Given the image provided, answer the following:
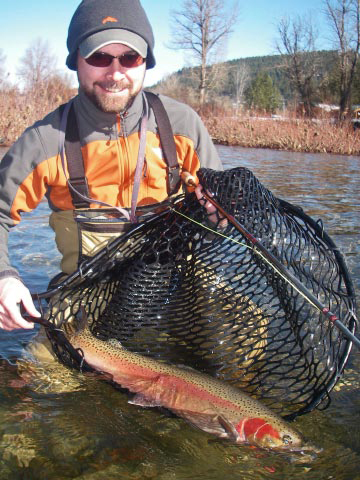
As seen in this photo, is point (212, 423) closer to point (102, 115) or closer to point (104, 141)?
point (104, 141)

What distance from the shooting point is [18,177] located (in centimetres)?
330

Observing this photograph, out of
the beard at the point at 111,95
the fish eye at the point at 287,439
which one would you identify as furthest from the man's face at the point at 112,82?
the fish eye at the point at 287,439

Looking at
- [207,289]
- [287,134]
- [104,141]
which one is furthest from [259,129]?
[207,289]

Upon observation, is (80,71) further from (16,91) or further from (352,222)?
(16,91)

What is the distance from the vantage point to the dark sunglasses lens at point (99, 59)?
3.26 metres

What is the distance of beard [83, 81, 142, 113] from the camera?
335 cm

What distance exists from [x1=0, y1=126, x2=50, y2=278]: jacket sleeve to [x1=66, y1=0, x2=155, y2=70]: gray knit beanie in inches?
27.4

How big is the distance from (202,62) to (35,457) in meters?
46.1

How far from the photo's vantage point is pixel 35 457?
93.7 inches

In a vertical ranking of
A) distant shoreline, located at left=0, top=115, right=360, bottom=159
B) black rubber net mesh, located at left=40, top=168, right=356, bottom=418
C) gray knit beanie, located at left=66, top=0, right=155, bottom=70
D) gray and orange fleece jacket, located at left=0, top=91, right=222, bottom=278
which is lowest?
black rubber net mesh, located at left=40, top=168, right=356, bottom=418

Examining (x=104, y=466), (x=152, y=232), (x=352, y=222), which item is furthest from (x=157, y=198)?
(x=352, y=222)

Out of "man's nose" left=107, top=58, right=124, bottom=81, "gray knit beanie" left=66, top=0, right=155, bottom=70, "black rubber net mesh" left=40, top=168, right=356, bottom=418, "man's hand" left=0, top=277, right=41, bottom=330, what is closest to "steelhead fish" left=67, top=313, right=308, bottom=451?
"black rubber net mesh" left=40, top=168, right=356, bottom=418

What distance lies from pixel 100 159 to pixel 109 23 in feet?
2.91

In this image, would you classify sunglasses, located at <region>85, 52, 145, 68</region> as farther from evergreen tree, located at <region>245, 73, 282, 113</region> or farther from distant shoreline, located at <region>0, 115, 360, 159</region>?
evergreen tree, located at <region>245, 73, 282, 113</region>
